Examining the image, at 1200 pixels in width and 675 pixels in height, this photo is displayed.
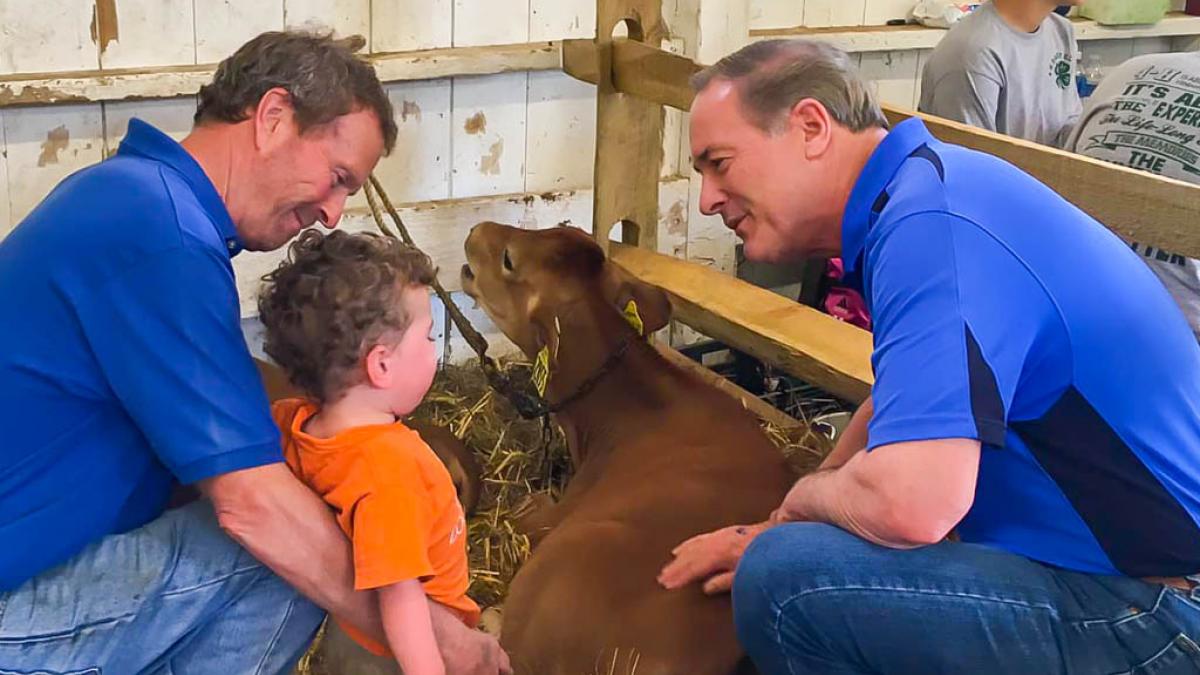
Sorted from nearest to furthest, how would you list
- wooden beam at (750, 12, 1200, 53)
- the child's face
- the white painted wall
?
the child's face, the white painted wall, wooden beam at (750, 12, 1200, 53)

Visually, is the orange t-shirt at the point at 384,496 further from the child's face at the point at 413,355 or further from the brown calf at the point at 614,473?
the brown calf at the point at 614,473

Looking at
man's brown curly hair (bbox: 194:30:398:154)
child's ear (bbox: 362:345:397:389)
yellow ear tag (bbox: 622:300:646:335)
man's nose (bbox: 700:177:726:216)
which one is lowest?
yellow ear tag (bbox: 622:300:646:335)

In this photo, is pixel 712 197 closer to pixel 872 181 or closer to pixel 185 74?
pixel 872 181

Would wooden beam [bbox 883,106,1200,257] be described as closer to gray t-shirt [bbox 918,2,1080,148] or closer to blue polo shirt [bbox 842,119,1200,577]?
blue polo shirt [bbox 842,119,1200,577]

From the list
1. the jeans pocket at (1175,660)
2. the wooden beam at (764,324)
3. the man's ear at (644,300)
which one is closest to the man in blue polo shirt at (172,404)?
the jeans pocket at (1175,660)

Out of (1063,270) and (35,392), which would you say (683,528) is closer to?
(1063,270)

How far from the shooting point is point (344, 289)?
2.41m

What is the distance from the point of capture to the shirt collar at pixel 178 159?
97.3 inches

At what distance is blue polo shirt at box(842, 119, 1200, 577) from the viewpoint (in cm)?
225

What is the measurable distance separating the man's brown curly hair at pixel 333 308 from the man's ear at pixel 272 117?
0.20 m

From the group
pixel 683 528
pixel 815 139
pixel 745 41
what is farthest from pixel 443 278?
pixel 815 139

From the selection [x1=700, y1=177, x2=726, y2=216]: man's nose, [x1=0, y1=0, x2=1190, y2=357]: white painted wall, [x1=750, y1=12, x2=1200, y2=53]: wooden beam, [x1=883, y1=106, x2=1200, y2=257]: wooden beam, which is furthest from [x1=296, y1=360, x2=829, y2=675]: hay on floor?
[x1=750, y1=12, x2=1200, y2=53]: wooden beam

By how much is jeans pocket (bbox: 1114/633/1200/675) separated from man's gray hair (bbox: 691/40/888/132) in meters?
1.05

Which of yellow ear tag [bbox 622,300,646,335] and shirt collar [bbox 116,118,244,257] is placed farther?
yellow ear tag [bbox 622,300,646,335]
